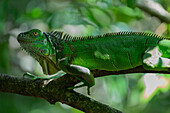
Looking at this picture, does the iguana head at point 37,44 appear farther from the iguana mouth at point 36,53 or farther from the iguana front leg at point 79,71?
the iguana front leg at point 79,71

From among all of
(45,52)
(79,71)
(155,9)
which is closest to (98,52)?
(79,71)

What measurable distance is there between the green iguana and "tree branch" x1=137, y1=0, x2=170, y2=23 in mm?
1464

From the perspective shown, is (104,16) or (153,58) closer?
(153,58)

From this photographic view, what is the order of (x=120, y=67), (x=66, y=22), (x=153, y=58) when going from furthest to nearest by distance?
(x=66, y=22) → (x=120, y=67) → (x=153, y=58)

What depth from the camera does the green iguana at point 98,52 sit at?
8.71ft

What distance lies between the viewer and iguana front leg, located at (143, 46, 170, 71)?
8.27ft

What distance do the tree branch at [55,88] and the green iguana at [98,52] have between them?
0.09m

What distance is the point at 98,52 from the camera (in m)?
2.85

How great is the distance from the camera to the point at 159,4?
174 inches

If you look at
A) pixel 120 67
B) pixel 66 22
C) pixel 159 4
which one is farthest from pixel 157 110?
pixel 120 67

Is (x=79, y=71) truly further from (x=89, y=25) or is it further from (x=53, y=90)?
(x=89, y=25)

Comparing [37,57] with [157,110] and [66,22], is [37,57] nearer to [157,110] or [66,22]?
[66,22]

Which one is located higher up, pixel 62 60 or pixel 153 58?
pixel 153 58

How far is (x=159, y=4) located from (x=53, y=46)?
2514 millimetres
